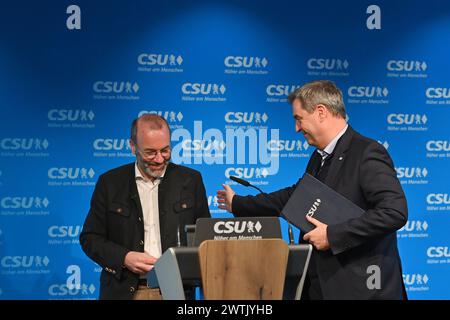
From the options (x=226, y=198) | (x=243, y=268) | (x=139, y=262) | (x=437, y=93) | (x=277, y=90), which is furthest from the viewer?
(x=437, y=93)

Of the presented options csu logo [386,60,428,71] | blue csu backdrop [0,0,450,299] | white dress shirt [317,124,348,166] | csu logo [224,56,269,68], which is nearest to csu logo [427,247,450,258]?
blue csu backdrop [0,0,450,299]

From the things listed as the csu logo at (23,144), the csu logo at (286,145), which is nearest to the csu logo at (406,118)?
the csu logo at (286,145)

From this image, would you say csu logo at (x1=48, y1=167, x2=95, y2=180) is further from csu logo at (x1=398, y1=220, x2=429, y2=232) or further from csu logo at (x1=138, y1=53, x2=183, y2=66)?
csu logo at (x1=398, y1=220, x2=429, y2=232)

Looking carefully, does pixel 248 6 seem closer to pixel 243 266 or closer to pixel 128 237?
pixel 128 237

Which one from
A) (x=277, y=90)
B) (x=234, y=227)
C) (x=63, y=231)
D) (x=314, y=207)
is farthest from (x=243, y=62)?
(x=234, y=227)

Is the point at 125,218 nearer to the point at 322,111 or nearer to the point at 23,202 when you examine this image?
the point at 322,111

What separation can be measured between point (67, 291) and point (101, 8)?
7.57 ft

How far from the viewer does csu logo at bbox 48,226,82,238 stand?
16.8 ft

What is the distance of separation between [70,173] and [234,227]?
2.98 m

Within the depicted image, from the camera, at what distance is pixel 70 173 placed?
5141 millimetres

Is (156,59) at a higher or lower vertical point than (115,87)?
higher

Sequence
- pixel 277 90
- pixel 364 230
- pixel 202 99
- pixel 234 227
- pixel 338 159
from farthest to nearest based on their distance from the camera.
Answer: pixel 277 90 < pixel 202 99 < pixel 338 159 < pixel 364 230 < pixel 234 227
